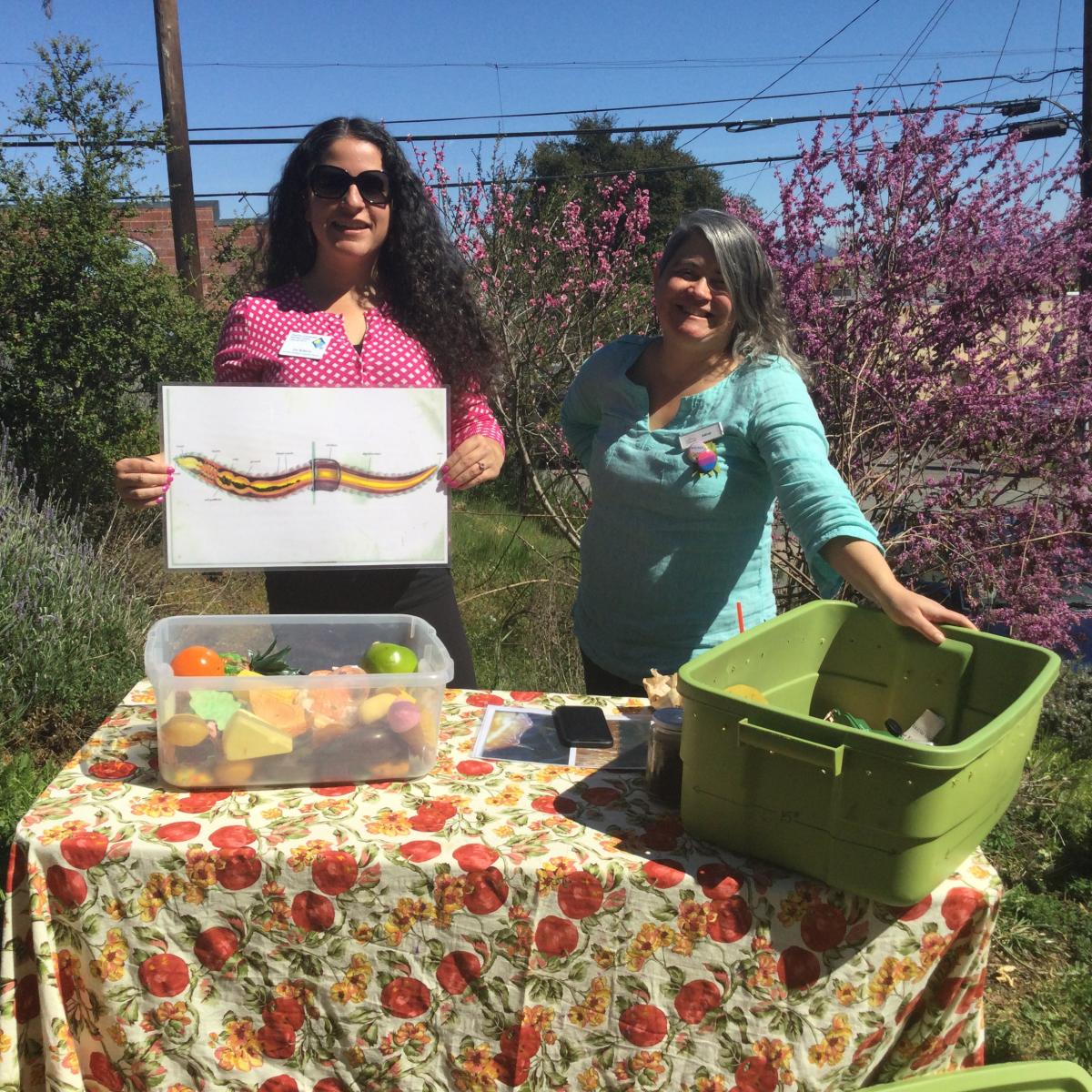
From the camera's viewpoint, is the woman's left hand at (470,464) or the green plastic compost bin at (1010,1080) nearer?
the green plastic compost bin at (1010,1080)

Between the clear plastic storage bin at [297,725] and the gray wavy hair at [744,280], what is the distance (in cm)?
107

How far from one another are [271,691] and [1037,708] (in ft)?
4.18

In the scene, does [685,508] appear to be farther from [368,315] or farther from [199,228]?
[199,228]

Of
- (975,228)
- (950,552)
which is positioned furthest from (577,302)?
(950,552)

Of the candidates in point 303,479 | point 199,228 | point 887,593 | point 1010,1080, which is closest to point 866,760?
point 887,593

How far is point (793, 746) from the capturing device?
1.28m

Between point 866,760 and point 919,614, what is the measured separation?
20.8 inches

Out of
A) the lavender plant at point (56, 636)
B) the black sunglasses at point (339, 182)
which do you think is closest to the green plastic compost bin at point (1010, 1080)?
→ the black sunglasses at point (339, 182)

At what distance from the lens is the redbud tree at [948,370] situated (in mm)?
4148

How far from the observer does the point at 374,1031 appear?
1450mm

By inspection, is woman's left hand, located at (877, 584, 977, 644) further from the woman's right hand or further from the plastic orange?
the woman's right hand

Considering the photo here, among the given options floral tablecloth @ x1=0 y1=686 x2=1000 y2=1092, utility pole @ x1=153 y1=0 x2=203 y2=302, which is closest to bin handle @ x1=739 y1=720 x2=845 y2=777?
floral tablecloth @ x1=0 y1=686 x2=1000 y2=1092

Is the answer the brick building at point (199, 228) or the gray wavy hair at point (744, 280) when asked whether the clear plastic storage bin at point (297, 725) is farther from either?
the brick building at point (199, 228)

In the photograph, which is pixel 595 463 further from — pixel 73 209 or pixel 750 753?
pixel 73 209
